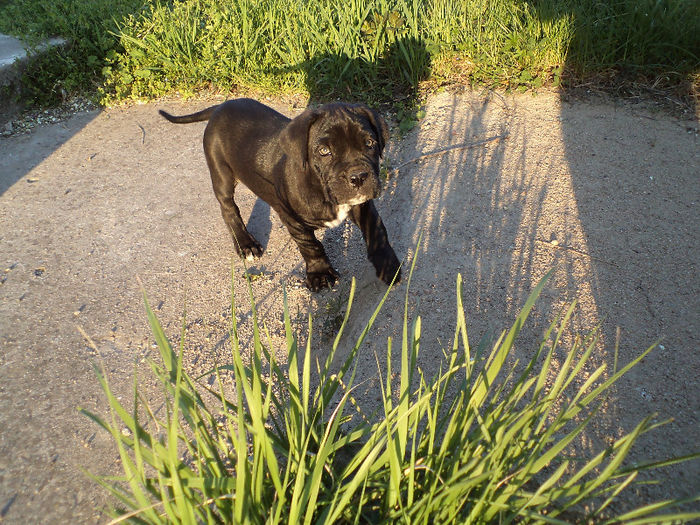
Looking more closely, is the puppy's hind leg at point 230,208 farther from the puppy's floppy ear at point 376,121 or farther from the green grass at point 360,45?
the green grass at point 360,45

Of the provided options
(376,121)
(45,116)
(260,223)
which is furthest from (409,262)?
(45,116)

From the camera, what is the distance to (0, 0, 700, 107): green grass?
5.11m

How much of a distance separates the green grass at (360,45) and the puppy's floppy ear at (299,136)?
260 cm

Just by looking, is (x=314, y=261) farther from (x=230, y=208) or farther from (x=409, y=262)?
(x=230, y=208)

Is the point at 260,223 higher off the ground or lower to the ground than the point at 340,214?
lower

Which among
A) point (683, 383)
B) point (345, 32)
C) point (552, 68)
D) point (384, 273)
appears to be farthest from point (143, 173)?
point (683, 383)

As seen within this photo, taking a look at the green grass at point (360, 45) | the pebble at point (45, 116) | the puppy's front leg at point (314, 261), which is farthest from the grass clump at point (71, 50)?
the puppy's front leg at point (314, 261)

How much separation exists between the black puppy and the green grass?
74.6 inches

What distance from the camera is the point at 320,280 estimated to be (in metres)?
3.91

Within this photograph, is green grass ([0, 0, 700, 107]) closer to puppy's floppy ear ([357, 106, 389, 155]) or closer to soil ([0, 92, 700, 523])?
soil ([0, 92, 700, 523])

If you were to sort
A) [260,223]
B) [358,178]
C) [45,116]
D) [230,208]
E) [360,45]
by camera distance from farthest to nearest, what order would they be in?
[45,116], [360,45], [260,223], [230,208], [358,178]

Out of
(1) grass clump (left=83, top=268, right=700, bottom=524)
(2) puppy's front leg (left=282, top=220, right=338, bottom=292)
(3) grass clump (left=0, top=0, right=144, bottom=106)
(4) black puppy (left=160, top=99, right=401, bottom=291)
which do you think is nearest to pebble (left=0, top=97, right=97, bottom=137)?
(3) grass clump (left=0, top=0, right=144, bottom=106)

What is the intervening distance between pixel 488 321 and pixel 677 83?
3.33 m

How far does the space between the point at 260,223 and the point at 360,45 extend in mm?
2281
